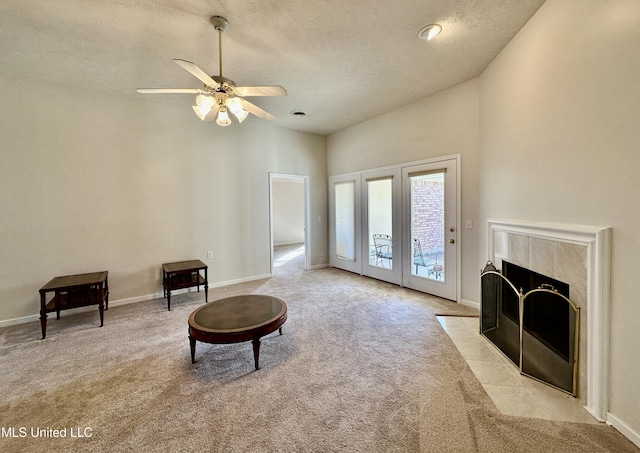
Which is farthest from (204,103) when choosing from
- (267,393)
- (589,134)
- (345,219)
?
(345,219)

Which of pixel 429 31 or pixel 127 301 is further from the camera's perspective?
pixel 127 301

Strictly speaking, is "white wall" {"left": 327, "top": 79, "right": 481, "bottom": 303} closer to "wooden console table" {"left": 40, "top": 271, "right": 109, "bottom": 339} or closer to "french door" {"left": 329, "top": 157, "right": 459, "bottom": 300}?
"french door" {"left": 329, "top": 157, "right": 459, "bottom": 300}

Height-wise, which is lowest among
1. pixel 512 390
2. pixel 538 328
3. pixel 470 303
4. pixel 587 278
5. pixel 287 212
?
pixel 512 390

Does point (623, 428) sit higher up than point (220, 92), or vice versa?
point (220, 92)

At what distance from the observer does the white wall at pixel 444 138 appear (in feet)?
11.3

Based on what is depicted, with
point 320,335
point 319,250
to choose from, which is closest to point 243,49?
point 320,335

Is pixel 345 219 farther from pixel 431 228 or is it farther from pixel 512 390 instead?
pixel 512 390

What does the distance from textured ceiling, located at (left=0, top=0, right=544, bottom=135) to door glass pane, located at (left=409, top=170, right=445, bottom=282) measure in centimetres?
130

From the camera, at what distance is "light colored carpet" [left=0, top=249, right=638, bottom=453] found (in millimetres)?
1529

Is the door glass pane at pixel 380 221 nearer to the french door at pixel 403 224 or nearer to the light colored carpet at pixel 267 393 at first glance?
the french door at pixel 403 224

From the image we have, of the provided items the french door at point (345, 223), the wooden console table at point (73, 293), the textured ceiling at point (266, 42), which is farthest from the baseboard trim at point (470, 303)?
the wooden console table at point (73, 293)

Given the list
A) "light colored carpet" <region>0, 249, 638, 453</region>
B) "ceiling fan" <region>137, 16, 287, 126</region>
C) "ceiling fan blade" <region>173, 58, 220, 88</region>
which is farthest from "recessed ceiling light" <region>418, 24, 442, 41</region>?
"light colored carpet" <region>0, 249, 638, 453</region>

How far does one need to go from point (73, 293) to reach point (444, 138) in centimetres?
525

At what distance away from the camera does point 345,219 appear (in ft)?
18.2
